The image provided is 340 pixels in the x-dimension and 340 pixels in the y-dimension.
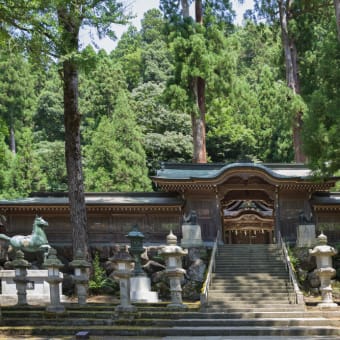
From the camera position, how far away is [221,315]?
1265 centimetres

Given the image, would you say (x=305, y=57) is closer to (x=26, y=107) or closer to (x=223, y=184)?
(x=223, y=184)

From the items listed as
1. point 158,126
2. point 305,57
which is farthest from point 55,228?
point 158,126

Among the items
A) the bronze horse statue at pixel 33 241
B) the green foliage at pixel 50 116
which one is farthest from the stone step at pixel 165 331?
the green foliage at pixel 50 116

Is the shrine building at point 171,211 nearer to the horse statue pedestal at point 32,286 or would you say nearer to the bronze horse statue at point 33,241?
the bronze horse statue at point 33,241

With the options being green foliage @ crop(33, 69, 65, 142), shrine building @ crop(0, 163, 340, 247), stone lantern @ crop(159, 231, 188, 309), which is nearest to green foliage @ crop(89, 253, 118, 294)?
shrine building @ crop(0, 163, 340, 247)

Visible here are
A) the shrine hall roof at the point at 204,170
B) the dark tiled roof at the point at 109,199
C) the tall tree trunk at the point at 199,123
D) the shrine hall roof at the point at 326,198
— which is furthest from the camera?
the tall tree trunk at the point at 199,123

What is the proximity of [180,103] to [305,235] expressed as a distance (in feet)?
25.7

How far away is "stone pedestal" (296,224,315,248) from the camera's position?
66.9ft

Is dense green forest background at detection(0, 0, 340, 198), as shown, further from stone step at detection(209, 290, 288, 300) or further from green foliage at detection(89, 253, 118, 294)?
green foliage at detection(89, 253, 118, 294)

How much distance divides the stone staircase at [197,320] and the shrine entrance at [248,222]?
12.6 metres

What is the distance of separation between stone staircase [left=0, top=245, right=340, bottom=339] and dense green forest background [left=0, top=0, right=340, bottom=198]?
12.5 feet

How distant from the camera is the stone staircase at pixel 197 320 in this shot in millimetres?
10977

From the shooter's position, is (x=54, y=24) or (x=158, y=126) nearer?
(x=54, y=24)

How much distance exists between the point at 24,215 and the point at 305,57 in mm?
15281
